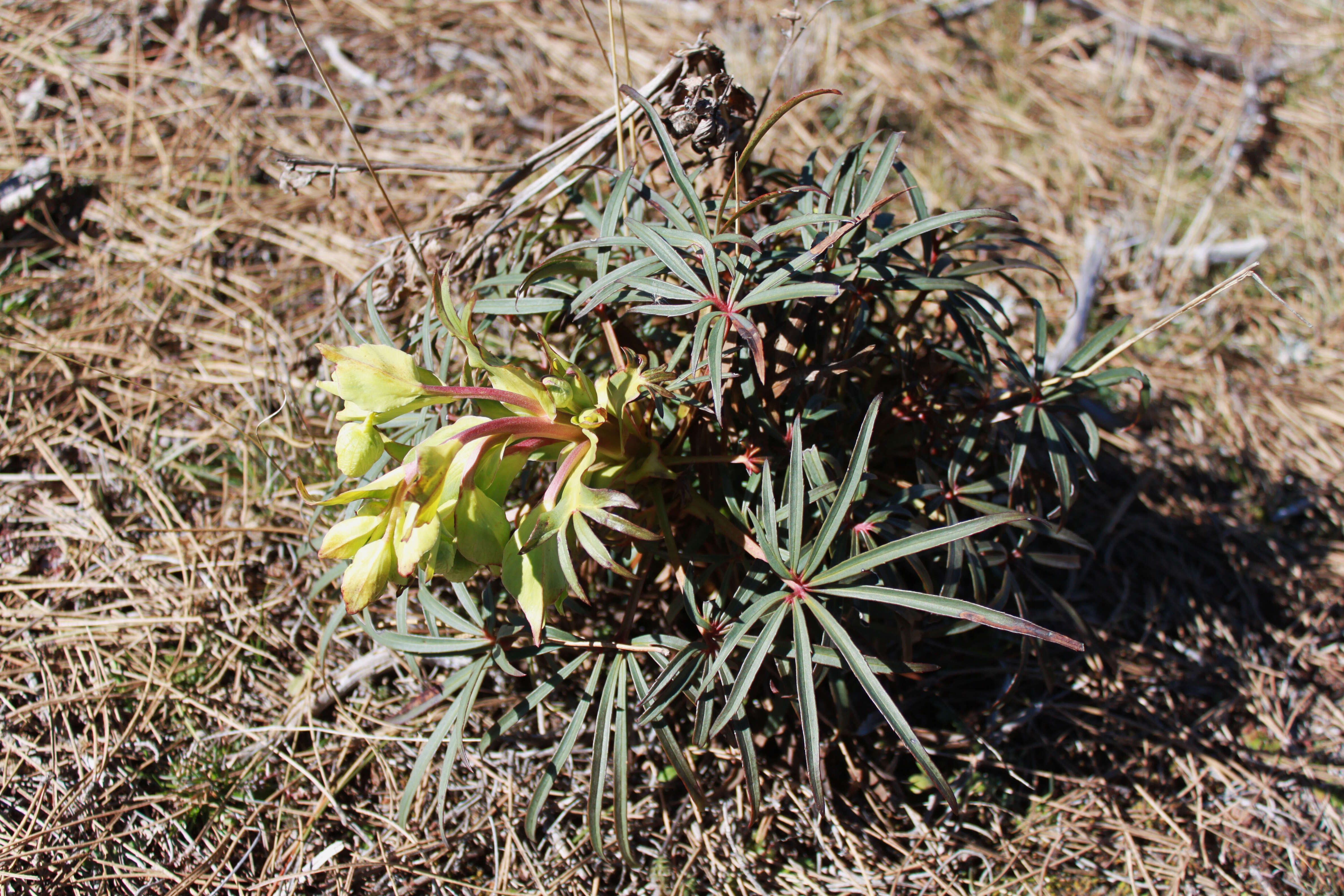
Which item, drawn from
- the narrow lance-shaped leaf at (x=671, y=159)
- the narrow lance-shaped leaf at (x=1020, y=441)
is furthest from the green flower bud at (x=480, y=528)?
the narrow lance-shaped leaf at (x=1020, y=441)

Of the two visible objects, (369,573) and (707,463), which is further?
(707,463)

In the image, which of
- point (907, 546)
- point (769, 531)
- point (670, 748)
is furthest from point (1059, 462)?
point (670, 748)

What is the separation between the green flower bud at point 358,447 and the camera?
0.97 metres

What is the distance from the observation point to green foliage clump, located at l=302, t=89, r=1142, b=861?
3.20 feet

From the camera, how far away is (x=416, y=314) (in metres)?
1.53

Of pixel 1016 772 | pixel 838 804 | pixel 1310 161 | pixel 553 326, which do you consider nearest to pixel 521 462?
pixel 553 326

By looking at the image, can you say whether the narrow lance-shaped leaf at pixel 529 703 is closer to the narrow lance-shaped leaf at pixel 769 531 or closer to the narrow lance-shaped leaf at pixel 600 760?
the narrow lance-shaped leaf at pixel 600 760

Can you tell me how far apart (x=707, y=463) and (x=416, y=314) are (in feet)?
2.17

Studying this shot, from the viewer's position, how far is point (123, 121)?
2324 millimetres

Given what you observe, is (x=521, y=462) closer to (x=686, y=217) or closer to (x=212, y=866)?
(x=686, y=217)

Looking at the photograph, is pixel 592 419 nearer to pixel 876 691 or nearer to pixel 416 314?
pixel 876 691

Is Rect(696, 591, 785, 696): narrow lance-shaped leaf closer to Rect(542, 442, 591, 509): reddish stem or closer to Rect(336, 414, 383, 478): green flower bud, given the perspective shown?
Rect(542, 442, 591, 509): reddish stem

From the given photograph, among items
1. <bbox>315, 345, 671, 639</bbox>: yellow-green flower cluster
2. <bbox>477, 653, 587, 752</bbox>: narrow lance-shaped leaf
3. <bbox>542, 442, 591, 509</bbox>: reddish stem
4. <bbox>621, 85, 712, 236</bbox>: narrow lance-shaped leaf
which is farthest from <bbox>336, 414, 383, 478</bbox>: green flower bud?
<bbox>621, 85, 712, 236</bbox>: narrow lance-shaped leaf

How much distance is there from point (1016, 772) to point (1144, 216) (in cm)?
181
